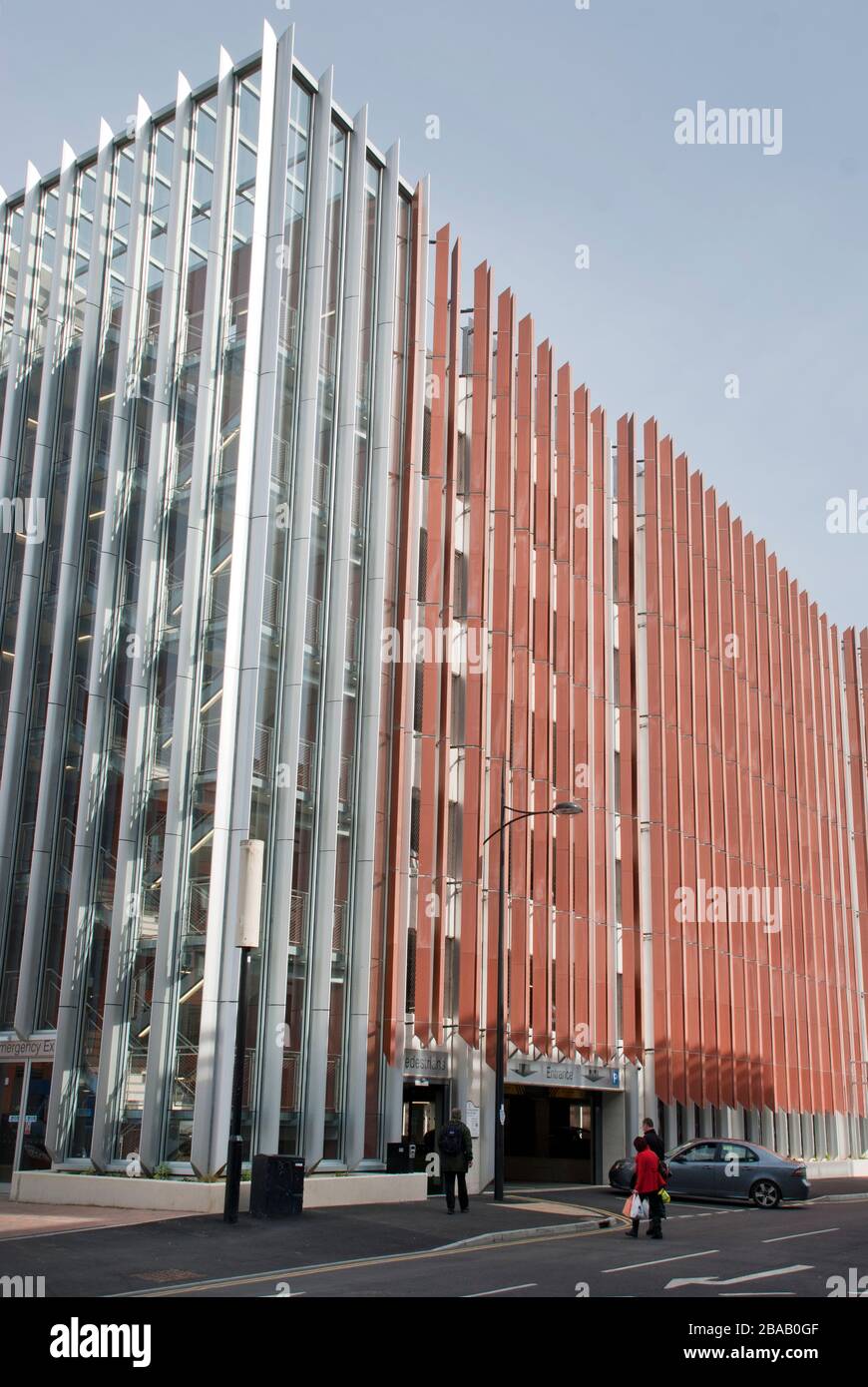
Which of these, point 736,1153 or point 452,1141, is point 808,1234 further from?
point 736,1153

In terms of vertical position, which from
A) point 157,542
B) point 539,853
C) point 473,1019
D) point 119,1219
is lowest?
point 119,1219

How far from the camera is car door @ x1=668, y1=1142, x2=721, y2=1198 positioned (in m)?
30.0

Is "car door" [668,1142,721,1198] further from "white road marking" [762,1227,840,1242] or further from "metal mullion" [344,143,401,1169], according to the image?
"metal mullion" [344,143,401,1169]

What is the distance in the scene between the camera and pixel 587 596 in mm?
38469

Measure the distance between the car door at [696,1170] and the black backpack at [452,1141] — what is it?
946cm

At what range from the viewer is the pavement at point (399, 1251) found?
14.3m

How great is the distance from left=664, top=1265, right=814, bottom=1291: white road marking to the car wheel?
14.1 metres

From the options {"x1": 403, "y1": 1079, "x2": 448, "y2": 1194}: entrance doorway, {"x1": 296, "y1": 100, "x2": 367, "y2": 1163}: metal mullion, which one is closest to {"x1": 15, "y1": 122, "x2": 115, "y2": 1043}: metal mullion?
{"x1": 296, "y1": 100, "x2": 367, "y2": 1163}: metal mullion

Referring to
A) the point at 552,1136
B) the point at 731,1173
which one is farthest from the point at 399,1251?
the point at 552,1136

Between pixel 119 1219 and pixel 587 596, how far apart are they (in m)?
23.3

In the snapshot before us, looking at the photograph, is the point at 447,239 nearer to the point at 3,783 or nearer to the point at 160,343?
the point at 160,343

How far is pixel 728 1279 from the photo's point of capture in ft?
49.0
